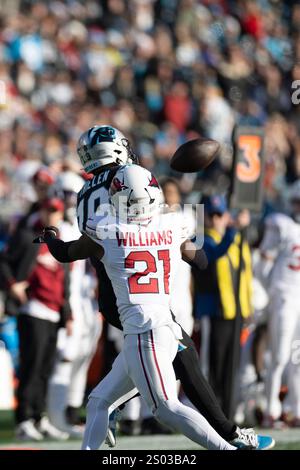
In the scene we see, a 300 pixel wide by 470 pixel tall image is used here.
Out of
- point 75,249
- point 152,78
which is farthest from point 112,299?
point 152,78

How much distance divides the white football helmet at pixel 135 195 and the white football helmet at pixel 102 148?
18.2 inches

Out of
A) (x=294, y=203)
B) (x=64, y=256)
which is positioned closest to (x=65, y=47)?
(x=294, y=203)

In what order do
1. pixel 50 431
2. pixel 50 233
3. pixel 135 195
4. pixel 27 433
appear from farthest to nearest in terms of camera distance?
pixel 50 431, pixel 27 433, pixel 50 233, pixel 135 195

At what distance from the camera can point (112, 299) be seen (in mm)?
6645

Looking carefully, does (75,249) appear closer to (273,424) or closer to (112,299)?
(112,299)

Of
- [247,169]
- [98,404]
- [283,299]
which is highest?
[247,169]

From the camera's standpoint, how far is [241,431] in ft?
21.3

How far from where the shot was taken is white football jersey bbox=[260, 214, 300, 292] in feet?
32.9

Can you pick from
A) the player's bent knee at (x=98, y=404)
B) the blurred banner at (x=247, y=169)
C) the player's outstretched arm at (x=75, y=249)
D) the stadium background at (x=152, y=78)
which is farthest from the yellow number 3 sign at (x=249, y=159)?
the stadium background at (x=152, y=78)

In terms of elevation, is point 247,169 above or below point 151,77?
below

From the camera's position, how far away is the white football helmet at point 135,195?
6.27 metres

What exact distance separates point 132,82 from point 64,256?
1026 centimetres

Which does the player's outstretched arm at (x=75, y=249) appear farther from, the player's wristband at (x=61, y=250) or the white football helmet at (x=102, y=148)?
the white football helmet at (x=102, y=148)

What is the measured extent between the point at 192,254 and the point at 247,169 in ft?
10.3
